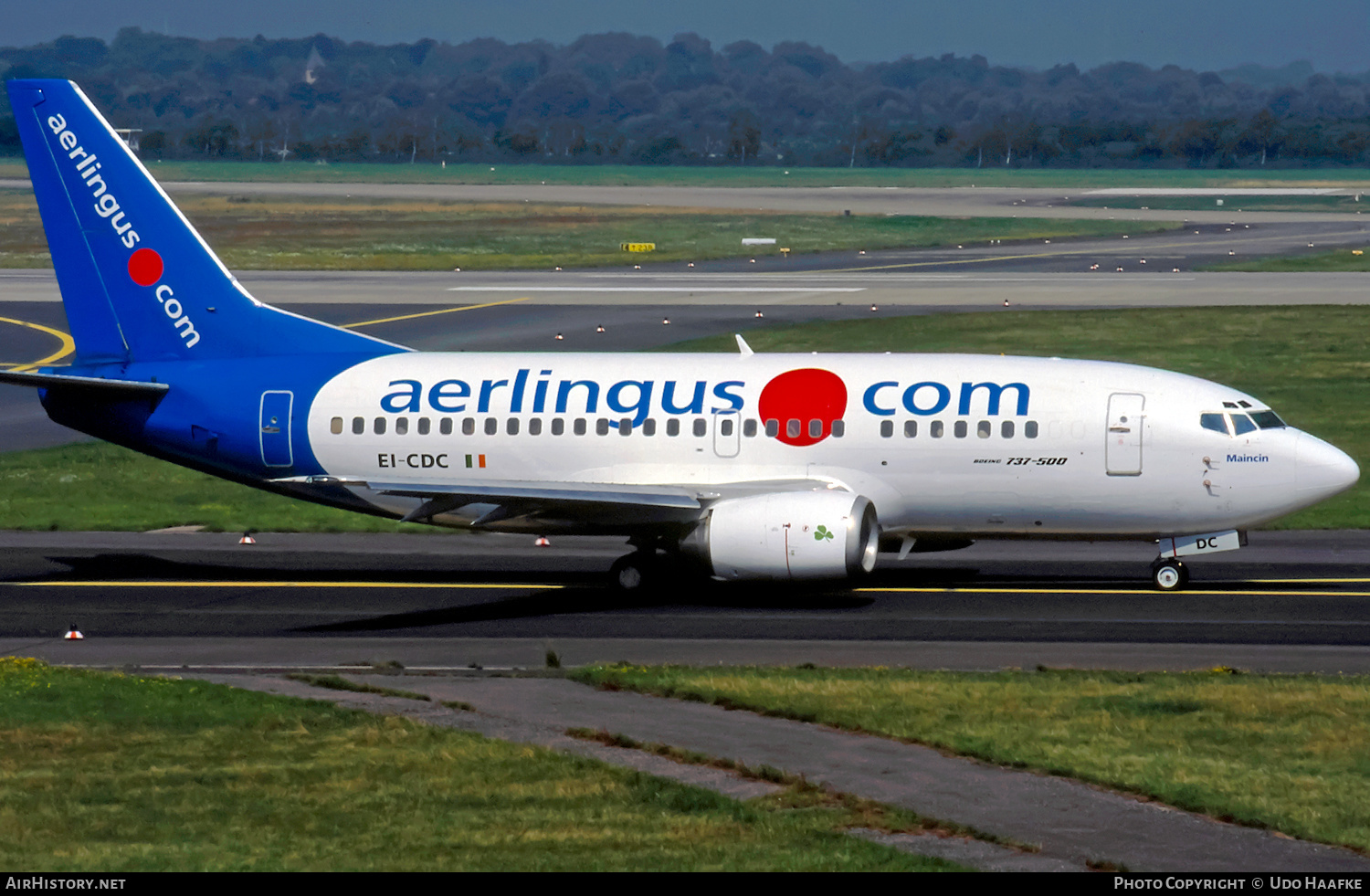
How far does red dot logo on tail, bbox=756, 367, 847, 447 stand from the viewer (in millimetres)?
32344

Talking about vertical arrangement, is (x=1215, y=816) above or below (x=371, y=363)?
below

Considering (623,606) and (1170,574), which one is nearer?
(623,606)

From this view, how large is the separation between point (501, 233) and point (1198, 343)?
253 feet

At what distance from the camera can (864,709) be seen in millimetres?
22250

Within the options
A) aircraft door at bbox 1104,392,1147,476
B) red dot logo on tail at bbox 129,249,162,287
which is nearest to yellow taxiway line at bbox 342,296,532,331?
red dot logo on tail at bbox 129,249,162,287

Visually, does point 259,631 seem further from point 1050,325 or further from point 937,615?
point 1050,325

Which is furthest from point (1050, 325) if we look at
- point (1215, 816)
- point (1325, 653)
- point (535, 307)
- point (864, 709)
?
point (1215, 816)

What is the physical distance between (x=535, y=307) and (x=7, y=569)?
157 feet

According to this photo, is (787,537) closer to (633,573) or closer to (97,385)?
(633,573)

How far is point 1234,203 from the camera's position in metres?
183

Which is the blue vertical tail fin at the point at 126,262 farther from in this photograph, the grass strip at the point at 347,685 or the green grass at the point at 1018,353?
the grass strip at the point at 347,685

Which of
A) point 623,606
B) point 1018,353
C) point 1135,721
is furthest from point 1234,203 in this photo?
point 1135,721

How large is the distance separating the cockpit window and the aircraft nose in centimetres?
131

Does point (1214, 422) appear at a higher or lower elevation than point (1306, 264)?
lower
